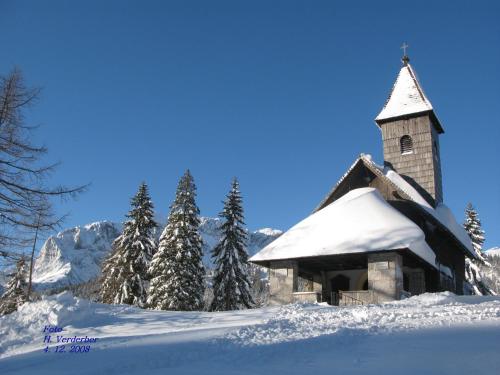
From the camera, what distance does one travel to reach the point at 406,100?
26828 millimetres

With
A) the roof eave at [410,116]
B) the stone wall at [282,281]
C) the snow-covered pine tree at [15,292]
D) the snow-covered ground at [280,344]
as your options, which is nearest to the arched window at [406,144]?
the roof eave at [410,116]

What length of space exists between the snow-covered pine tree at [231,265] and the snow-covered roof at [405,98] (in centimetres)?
1136

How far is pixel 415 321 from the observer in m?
8.73

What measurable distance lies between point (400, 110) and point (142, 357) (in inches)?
873

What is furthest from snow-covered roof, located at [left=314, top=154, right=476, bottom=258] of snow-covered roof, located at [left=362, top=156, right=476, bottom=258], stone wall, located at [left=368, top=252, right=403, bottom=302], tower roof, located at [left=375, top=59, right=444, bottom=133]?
stone wall, located at [left=368, top=252, right=403, bottom=302]

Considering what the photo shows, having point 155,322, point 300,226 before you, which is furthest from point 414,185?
point 155,322

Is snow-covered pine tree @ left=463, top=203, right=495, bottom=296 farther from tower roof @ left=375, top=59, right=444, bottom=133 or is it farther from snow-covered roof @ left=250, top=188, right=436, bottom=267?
snow-covered roof @ left=250, top=188, right=436, bottom=267

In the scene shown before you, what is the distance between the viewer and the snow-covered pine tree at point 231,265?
30.2 m

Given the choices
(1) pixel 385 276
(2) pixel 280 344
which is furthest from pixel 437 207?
(2) pixel 280 344

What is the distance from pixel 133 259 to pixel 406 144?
17.3m

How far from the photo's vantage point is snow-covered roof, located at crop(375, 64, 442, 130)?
25969 mm

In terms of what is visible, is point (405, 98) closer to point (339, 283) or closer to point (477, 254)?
point (339, 283)

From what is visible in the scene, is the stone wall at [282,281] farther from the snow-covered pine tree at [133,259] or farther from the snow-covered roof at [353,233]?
the snow-covered pine tree at [133,259]

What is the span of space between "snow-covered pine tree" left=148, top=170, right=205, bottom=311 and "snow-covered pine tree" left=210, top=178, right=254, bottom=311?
1.17 metres
